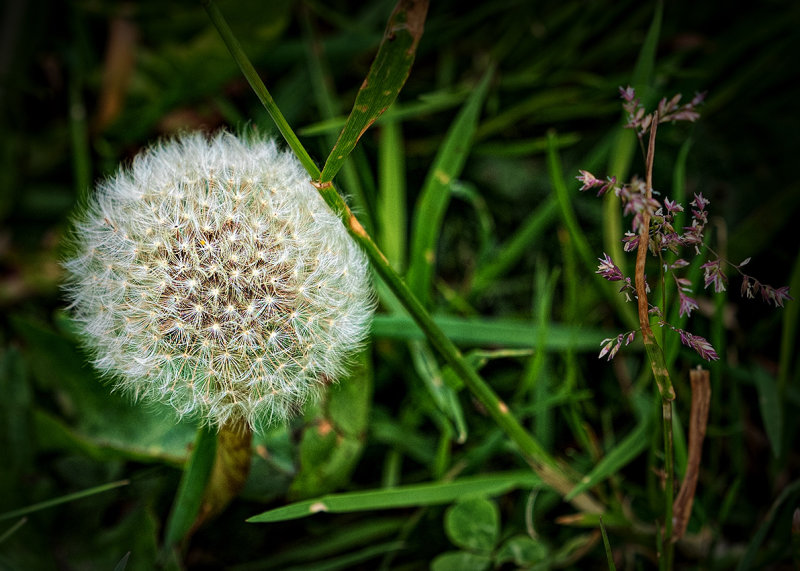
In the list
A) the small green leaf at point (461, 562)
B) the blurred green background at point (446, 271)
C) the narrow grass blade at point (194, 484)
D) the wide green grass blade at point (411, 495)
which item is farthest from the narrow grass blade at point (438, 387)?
the narrow grass blade at point (194, 484)

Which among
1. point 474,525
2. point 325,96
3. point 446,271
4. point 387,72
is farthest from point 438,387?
point 325,96

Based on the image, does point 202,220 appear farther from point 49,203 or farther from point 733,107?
point 733,107

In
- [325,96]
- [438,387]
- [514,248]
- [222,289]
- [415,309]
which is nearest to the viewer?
[222,289]

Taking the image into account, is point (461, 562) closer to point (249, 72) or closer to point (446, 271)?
point (446, 271)

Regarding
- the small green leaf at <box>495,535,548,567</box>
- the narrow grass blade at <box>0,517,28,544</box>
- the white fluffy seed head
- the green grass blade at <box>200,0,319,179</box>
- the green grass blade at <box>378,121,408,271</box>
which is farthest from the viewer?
the green grass blade at <box>378,121,408,271</box>

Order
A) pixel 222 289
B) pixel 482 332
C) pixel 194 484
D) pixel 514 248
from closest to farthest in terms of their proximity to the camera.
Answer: pixel 222 289, pixel 194 484, pixel 482 332, pixel 514 248

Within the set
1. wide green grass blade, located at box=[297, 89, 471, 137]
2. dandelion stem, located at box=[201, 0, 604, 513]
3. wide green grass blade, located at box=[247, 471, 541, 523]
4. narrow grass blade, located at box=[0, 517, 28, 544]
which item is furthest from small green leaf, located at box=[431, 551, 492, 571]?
wide green grass blade, located at box=[297, 89, 471, 137]

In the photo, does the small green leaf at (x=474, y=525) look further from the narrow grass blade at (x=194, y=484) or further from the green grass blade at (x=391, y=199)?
the green grass blade at (x=391, y=199)

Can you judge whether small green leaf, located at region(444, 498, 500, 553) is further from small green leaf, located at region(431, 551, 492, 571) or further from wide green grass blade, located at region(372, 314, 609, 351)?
wide green grass blade, located at region(372, 314, 609, 351)
